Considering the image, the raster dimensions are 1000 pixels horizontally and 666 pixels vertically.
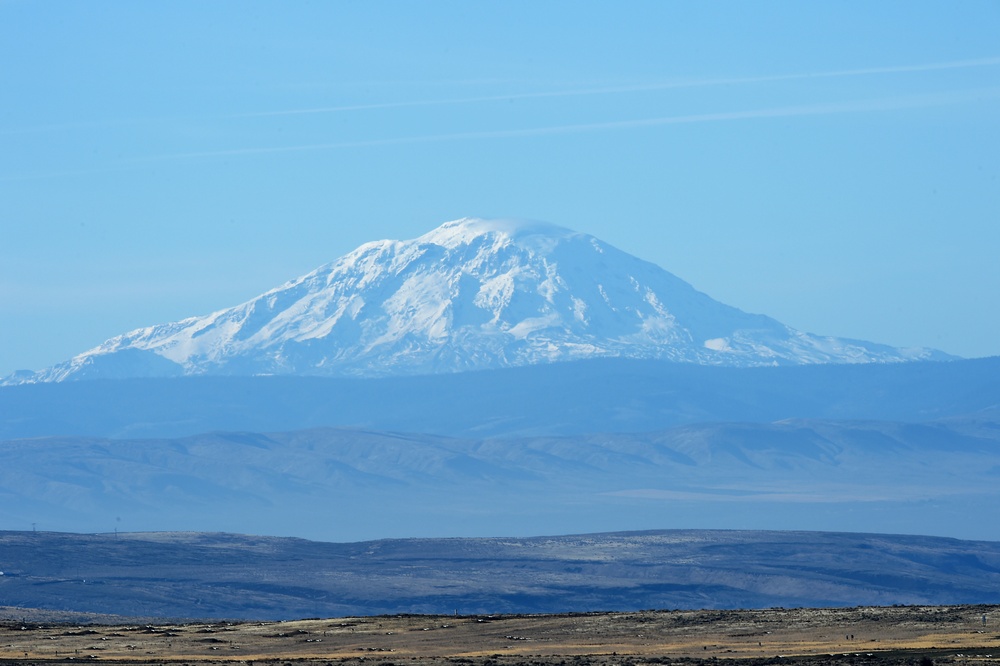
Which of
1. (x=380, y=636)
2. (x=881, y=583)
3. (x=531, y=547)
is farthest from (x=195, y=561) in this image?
(x=380, y=636)

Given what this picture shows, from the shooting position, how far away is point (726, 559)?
172625mm

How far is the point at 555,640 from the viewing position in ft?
205

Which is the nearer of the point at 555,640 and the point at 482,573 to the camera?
the point at 555,640

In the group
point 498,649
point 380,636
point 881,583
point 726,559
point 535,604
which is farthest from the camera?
point 726,559

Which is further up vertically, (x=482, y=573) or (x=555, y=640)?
(x=482, y=573)

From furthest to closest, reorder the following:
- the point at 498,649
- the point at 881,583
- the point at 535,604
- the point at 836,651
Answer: the point at 881,583 < the point at 535,604 < the point at 498,649 < the point at 836,651

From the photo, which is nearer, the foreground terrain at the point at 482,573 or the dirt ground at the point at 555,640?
the dirt ground at the point at 555,640

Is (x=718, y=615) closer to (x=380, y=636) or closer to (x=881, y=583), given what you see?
(x=380, y=636)

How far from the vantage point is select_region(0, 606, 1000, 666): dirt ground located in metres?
54.5

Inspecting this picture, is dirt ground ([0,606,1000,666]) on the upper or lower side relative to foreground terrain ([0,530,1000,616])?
lower

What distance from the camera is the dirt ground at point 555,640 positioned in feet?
179

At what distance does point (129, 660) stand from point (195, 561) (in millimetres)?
109529

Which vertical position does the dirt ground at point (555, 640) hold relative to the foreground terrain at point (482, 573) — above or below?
below

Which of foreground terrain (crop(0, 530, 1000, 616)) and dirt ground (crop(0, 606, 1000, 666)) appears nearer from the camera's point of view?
dirt ground (crop(0, 606, 1000, 666))
